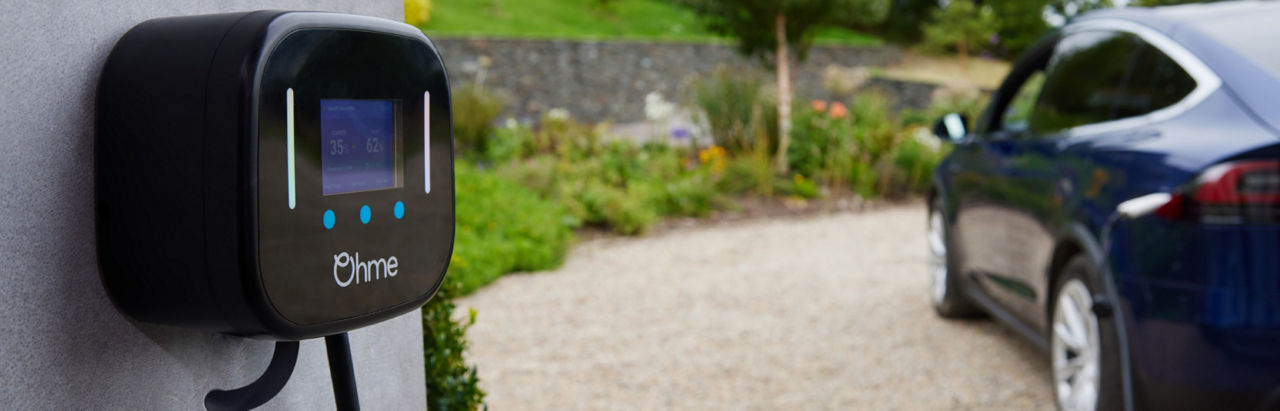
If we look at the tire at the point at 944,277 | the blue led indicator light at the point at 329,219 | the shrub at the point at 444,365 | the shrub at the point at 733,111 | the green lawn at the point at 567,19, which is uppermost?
the blue led indicator light at the point at 329,219

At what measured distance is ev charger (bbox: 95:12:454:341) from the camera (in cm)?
108

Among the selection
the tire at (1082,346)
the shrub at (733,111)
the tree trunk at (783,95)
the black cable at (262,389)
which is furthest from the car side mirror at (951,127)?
the shrub at (733,111)

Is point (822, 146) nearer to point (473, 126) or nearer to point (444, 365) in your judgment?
point (473, 126)

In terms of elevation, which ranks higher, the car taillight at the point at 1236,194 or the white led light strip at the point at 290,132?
the white led light strip at the point at 290,132

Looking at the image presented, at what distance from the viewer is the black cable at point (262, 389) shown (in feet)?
4.19

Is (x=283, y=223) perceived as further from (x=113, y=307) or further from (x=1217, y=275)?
(x=1217, y=275)

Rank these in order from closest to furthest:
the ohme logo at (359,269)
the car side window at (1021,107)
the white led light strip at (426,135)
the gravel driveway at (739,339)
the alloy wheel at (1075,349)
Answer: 1. the ohme logo at (359,269)
2. the white led light strip at (426,135)
3. the alloy wheel at (1075,349)
4. the gravel driveway at (739,339)
5. the car side window at (1021,107)

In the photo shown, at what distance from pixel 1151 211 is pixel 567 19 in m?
21.9

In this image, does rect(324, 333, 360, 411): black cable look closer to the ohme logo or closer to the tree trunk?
the ohme logo

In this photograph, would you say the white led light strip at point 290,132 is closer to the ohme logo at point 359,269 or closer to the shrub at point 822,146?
the ohme logo at point 359,269

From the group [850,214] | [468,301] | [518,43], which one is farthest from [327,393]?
[518,43]

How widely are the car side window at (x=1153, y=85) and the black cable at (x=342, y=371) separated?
251cm

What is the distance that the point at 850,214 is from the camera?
9984mm

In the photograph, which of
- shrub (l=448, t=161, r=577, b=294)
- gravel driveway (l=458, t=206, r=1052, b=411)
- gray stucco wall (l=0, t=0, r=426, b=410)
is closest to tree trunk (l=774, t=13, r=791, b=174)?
gravel driveway (l=458, t=206, r=1052, b=411)
